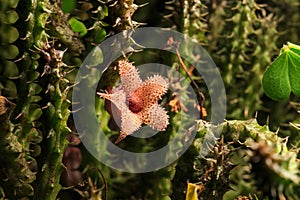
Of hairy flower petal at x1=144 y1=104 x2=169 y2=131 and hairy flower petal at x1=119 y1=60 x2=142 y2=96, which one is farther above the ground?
hairy flower petal at x1=119 y1=60 x2=142 y2=96

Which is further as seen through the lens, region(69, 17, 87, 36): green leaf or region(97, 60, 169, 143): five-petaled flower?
region(69, 17, 87, 36): green leaf

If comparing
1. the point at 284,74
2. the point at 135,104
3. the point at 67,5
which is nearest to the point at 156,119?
the point at 135,104

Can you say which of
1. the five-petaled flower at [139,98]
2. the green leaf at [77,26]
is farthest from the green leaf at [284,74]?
the green leaf at [77,26]

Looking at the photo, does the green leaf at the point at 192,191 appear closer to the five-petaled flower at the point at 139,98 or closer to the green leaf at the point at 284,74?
the five-petaled flower at the point at 139,98

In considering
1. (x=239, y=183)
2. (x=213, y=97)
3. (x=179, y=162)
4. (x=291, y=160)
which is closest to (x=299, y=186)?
(x=291, y=160)

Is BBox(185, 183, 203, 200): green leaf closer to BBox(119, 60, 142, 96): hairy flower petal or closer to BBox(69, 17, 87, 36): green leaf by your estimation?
BBox(119, 60, 142, 96): hairy flower petal

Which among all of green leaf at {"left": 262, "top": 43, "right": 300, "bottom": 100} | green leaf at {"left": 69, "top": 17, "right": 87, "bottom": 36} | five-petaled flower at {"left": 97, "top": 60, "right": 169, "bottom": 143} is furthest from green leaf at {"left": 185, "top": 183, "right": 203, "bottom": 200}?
green leaf at {"left": 69, "top": 17, "right": 87, "bottom": 36}

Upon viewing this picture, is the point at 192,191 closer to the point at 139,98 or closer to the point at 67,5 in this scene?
the point at 139,98
